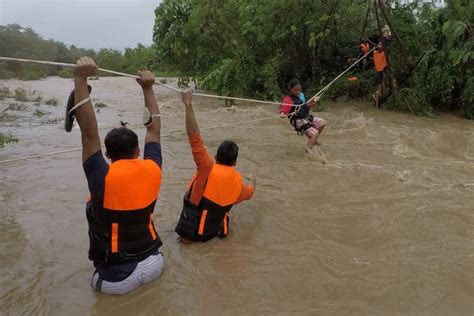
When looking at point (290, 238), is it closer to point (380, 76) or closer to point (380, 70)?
point (380, 70)

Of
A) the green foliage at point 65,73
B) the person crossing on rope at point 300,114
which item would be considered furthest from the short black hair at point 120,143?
the green foliage at point 65,73

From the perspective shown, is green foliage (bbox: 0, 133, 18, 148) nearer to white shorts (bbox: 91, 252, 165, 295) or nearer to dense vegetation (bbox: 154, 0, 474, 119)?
white shorts (bbox: 91, 252, 165, 295)

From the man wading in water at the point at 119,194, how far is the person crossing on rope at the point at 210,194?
0.77 meters

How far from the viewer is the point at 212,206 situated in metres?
4.12

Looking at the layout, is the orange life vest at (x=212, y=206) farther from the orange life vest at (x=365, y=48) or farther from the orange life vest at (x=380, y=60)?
the orange life vest at (x=365, y=48)

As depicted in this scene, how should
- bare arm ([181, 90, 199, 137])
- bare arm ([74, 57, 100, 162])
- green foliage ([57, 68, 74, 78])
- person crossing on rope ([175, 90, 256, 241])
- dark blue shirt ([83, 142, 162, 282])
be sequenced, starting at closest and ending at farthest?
1. bare arm ([74, 57, 100, 162])
2. dark blue shirt ([83, 142, 162, 282])
3. bare arm ([181, 90, 199, 137])
4. person crossing on rope ([175, 90, 256, 241])
5. green foliage ([57, 68, 74, 78])

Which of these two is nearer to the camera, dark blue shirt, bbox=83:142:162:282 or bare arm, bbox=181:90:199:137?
dark blue shirt, bbox=83:142:162:282

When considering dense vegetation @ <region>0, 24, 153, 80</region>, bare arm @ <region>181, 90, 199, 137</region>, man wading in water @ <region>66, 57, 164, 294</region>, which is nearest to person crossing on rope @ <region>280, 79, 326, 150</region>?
bare arm @ <region>181, 90, 199, 137</region>

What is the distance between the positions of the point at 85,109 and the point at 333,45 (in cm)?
1047

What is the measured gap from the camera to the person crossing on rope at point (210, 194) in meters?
4.09

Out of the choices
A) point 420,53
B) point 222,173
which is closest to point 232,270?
point 222,173

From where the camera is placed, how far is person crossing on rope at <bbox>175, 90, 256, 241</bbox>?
4086 millimetres

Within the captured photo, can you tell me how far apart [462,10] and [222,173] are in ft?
23.7

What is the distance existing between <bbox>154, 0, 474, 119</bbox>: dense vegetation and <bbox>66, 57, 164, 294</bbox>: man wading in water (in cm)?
764
